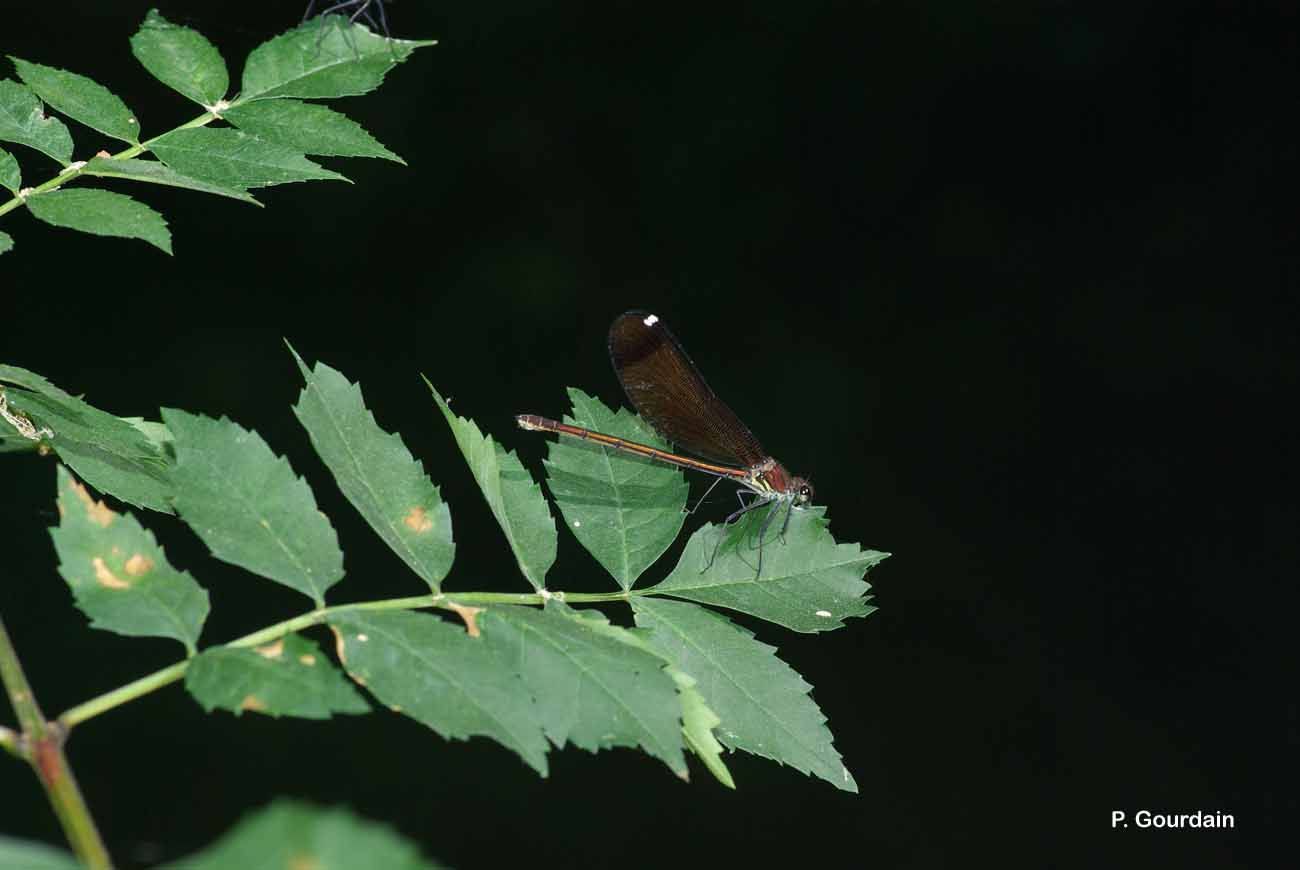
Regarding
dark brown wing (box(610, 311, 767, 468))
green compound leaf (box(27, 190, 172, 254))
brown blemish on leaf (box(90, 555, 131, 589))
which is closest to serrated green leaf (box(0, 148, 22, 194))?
green compound leaf (box(27, 190, 172, 254))

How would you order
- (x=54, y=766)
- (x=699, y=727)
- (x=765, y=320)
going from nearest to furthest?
(x=54, y=766)
(x=699, y=727)
(x=765, y=320)

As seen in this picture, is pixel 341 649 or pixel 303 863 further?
pixel 341 649

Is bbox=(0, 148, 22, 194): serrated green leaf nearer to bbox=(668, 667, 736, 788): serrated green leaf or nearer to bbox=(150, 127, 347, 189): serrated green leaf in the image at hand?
bbox=(150, 127, 347, 189): serrated green leaf

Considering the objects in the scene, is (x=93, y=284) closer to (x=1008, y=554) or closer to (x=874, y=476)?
(x=874, y=476)

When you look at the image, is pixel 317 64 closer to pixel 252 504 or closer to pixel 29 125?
pixel 29 125

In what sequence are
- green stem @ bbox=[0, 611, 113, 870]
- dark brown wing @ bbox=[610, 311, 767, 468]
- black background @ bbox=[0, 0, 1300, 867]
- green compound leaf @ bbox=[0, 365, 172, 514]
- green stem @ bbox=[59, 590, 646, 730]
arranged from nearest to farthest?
green stem @ bbox=[0, 611, 113, 870]
green stem @ bbox=[59, 590, 646, 730]
green compound leaf @ bbox=[0, 365, 172, 514]
dark brown wing @ bbox=[610, 311, 767, 468]
black background @ bbox=[0, 0, 1300, 867]

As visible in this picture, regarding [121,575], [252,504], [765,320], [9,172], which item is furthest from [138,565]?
[765,320]
